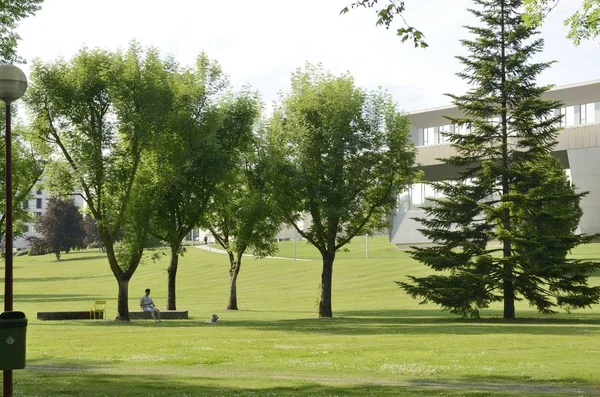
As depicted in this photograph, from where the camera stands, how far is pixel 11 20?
24.2 meters

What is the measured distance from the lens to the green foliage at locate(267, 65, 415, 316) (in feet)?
137

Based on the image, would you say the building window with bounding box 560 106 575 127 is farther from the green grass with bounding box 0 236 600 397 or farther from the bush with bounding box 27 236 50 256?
the bush with bounding box 27 236 50 256

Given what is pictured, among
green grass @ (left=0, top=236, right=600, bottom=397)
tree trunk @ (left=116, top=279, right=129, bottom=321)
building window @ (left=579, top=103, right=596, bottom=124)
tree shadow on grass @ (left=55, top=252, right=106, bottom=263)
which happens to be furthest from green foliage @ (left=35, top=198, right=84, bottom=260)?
tree trunk @ (left=116, top=279, right=129, bottom=321)

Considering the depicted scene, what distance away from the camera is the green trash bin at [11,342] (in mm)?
12781

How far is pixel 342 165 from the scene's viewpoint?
139ft

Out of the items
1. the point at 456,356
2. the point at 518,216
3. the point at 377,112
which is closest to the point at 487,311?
the point at 518,216

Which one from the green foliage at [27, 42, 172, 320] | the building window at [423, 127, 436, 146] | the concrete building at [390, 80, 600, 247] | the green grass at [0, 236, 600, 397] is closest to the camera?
the green grass at [0, 236, 600, 397]

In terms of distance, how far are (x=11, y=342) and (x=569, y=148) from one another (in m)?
73.7

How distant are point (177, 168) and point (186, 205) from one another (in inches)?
115

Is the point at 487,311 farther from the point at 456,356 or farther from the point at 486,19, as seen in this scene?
the point at 456,356

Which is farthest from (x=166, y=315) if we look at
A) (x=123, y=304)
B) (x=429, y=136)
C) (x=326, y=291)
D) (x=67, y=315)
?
(x=429, y=136)

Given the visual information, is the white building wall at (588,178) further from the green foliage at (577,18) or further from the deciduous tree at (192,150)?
the green foliage at (577,18)

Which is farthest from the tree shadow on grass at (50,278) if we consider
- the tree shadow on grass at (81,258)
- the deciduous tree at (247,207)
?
the deciduous tree at (247,207)

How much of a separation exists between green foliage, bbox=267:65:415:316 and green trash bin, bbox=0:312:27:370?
2851 cm
